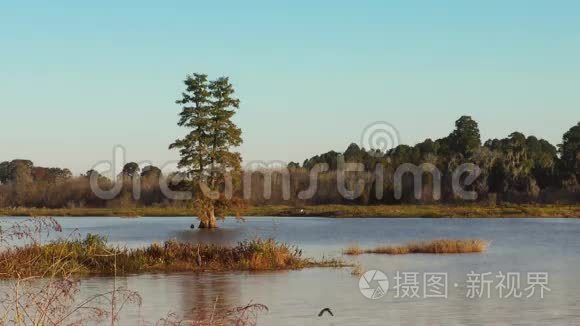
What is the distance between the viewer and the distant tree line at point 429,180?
12006 centimetres

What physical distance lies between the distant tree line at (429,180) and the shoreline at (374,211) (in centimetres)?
505

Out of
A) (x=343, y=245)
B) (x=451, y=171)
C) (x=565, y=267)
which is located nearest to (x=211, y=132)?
(x=343, y=245)

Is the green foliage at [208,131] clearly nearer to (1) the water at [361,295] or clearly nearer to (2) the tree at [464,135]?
(1) the water at [361,295]

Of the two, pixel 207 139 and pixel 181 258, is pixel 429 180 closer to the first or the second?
pixel 207 139

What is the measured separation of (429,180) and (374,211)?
19.6 meters

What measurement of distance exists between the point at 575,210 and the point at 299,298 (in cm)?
8364

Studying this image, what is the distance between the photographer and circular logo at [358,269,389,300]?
1004 inches

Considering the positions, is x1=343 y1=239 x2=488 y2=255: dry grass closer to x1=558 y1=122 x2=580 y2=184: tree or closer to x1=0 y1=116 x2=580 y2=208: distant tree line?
x1=0 y1=116 x2=580 y2=208: distant tree line

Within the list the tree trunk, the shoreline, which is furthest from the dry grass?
the shoreline

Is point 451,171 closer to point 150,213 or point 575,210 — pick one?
point 575,210

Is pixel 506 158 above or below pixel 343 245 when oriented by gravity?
above

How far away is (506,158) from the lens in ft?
416

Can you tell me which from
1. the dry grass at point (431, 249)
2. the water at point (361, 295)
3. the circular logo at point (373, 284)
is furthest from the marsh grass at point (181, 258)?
the dry grass at point (431, 249)

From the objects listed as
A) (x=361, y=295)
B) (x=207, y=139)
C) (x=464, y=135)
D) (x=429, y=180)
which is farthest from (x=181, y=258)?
(x=464, y=135)
